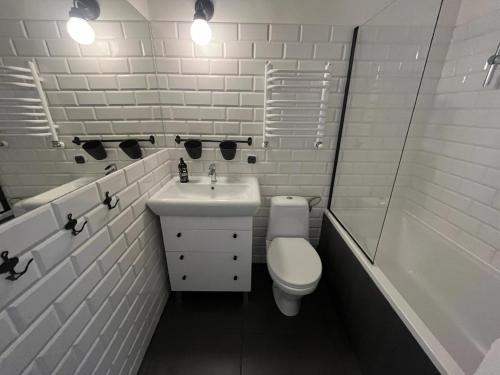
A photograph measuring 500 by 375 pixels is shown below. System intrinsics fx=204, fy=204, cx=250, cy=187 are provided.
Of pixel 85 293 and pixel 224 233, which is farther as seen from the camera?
pixel 224 233

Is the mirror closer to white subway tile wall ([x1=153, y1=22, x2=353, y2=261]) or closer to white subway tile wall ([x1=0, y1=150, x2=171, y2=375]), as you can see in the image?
white subway tile wall ([x1=0, y1=150, x2=171, y2=375])

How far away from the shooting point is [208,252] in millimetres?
1398

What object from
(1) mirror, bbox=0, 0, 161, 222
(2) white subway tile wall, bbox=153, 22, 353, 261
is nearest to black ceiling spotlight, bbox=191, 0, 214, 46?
(2) white subway tile wall, bbox=153, 22, 353, 261

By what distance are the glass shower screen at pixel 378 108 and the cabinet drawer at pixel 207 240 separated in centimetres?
79

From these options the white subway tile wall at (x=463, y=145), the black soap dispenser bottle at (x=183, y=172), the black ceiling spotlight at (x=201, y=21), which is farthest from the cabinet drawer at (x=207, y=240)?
the white subway tile wall at (x=463, y=145)

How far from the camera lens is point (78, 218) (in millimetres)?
756

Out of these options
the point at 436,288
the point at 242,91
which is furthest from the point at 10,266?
the point at 436,288

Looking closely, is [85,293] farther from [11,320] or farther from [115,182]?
[115,182]

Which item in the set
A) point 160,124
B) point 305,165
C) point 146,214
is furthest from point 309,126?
point 146,214

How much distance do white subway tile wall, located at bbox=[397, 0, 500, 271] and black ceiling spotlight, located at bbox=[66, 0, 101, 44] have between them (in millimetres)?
2072

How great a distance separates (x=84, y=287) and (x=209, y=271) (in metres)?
0.79

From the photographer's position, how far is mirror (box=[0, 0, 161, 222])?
631mm

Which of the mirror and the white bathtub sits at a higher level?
the mirror

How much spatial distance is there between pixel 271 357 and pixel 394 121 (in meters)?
1.61
